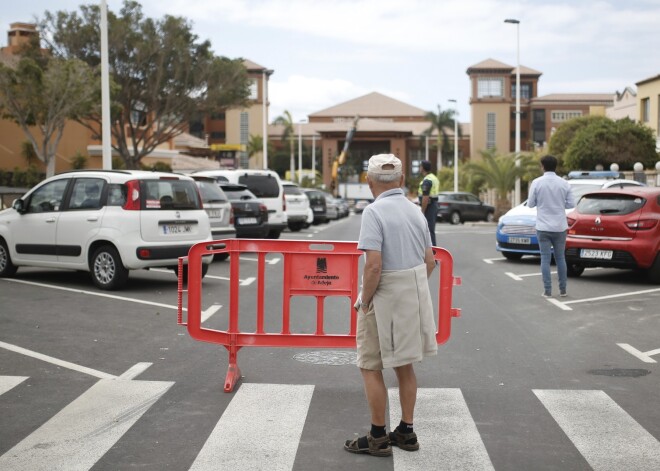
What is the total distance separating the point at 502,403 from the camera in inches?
256

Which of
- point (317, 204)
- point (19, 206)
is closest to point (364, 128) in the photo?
point (317, 204)

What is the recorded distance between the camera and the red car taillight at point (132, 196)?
1268 cm

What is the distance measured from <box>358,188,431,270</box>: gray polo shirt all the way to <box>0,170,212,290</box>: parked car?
7.78 metres

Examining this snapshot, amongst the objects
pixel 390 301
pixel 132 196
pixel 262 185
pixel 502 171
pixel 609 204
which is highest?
pixel 502 171

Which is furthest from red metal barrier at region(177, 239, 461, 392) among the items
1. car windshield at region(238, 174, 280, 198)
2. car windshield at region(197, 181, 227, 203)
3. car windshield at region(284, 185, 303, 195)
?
car windshield at region(284, 185, 303, 195)

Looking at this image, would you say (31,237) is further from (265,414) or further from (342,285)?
(265,414)

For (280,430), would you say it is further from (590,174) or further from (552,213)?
(590,174)

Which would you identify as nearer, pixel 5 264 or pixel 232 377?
pixel 232 377

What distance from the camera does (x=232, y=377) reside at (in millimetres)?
6965

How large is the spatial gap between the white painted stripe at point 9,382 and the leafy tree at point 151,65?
33342 mm

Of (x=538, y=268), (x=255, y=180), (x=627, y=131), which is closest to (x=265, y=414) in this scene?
(x=538, y=268)

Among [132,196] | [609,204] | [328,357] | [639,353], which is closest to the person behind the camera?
[328,357]

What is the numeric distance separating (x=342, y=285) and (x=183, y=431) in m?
2.11

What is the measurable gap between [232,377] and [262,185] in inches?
631
